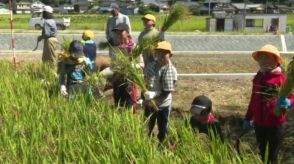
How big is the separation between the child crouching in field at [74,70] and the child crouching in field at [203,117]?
1.89 meters

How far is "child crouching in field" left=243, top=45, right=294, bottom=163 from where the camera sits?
13.1ft

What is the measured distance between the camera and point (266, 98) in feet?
13.5

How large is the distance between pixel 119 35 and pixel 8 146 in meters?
2.52

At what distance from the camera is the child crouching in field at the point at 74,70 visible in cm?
582

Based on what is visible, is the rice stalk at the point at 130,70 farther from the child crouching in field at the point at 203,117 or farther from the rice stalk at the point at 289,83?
the rice stalk at the point at 289,83

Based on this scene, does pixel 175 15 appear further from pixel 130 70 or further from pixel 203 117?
pixel 203 117

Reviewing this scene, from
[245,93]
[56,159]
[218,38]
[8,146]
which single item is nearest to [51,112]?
[8,146]

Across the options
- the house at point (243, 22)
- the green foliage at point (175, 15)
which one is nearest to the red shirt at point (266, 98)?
the green foliage at point (175, 15)

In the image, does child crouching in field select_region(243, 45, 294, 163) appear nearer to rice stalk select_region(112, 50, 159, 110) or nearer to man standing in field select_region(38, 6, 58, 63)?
rice stalk select_region(112, 50, 159, 110)

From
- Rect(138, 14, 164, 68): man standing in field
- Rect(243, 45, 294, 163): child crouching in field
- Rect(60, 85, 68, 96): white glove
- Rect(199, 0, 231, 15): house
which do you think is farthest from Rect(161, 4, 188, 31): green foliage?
Rect(199, 0, 231, 15): house

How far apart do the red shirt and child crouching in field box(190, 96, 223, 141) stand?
0.33 meters

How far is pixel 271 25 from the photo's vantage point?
1108 inches

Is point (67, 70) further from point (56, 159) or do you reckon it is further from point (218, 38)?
point (218, 38)

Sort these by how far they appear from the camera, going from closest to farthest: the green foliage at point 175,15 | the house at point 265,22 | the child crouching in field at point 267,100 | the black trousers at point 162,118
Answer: the child crouching in field at point 267,100 < the black trousers at point 162,118 < the green foliage at point 175,15 < the house at point 265,22
